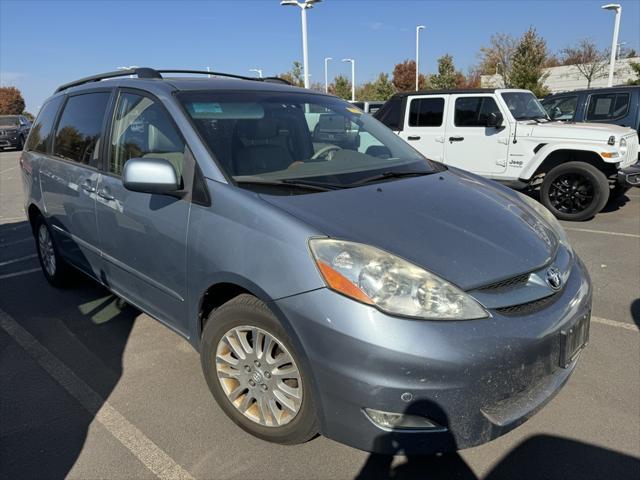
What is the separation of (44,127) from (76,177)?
129 cm

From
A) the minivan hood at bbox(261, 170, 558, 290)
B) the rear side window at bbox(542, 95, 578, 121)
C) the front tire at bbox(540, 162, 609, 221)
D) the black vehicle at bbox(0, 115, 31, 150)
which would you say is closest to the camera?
the minivan hood at bbox(261, 170, 558, 290)

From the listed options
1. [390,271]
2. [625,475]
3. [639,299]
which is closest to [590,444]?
[625,475]

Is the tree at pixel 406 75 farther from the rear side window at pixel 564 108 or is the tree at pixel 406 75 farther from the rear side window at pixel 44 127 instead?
the rear side window at pixel 44 127

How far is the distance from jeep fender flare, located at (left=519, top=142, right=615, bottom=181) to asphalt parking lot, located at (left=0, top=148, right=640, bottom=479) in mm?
3639

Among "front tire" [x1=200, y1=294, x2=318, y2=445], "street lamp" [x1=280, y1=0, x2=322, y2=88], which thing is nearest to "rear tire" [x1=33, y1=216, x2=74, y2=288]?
"front tire" [x1=200, y1=294, x2=318, y2=445]

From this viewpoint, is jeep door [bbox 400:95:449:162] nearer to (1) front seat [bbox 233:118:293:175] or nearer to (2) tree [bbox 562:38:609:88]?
(1) front seat [bbox 233:118:293:175]

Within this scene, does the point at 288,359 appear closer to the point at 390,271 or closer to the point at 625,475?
the point at 390,271

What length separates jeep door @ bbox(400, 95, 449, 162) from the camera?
27.1ft

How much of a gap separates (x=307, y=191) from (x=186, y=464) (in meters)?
1.44

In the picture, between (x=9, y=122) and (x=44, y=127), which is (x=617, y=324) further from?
(x=9, y=122)

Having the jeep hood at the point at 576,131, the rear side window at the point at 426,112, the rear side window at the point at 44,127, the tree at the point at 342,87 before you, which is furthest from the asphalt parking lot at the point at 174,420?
the tree at the point at 342,87

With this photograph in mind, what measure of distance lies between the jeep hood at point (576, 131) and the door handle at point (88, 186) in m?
6.31

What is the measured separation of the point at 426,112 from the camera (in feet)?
27.7

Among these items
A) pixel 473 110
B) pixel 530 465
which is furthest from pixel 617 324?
pixel 473 110
